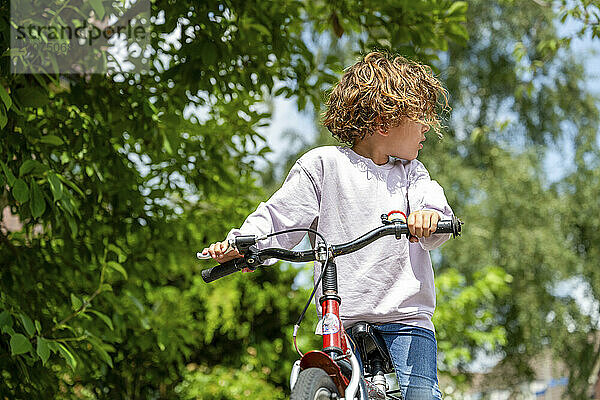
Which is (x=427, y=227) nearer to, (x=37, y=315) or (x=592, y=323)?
(x=37, y=315)

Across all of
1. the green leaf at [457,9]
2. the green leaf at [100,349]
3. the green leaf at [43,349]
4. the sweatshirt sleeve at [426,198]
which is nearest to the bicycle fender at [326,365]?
the sweatshirt sleeve at [426,198]

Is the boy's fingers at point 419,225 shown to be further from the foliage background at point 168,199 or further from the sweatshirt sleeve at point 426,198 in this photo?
the foliage background at point 168,199

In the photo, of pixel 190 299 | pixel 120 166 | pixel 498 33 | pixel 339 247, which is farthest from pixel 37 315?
pixel 498 33

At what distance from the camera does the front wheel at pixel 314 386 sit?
5.01 ft

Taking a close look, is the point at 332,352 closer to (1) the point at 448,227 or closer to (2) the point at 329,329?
(2) the point at 329,329

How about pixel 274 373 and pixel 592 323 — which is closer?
pixel 274 373

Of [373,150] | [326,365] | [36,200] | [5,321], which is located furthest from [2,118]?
[326,365]

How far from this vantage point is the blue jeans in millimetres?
1957

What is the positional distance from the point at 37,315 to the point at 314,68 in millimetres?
1965

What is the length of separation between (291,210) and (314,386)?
2.00 feet

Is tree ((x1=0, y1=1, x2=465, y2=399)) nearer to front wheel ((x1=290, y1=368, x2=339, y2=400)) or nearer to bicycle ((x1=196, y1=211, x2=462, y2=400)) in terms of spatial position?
bicycle ((x1=196, y1=211, x2=462, y2=400))

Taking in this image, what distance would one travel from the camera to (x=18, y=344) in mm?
2572

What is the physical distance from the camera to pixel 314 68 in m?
4.11

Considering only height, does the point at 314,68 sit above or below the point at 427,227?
above
